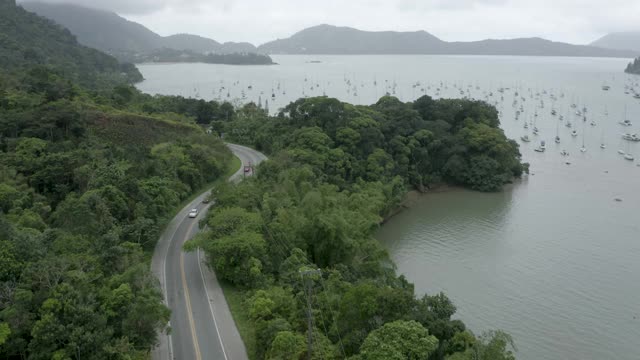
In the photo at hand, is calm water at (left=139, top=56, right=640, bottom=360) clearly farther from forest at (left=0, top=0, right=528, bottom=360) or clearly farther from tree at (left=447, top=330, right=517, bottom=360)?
tree at (left=447, top=330, right=517, bottom=360)

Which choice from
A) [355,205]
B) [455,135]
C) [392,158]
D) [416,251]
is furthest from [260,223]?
[455,135]

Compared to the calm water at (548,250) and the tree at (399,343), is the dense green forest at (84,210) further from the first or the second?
the calm water at (548,250)

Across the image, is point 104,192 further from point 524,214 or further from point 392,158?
point 524,214

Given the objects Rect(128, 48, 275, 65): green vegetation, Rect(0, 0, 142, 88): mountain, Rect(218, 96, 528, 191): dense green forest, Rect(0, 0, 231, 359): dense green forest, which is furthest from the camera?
Rect(128, 48, 275, 65): green vegetation

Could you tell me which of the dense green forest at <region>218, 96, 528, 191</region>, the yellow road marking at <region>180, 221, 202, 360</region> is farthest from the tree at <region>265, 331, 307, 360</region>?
the dense green forest at <region>218, 96, 528, 191</region>

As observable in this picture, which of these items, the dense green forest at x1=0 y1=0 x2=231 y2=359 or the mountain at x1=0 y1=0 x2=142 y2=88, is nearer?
the dense green forest at x1=0 y1=0 x2=231 y2=359

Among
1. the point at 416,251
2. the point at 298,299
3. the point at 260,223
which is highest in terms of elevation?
the point at 260,223

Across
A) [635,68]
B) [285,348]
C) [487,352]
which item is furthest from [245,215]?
[635,68]

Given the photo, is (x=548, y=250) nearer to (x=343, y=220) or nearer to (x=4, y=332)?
(x=343, y=220)
